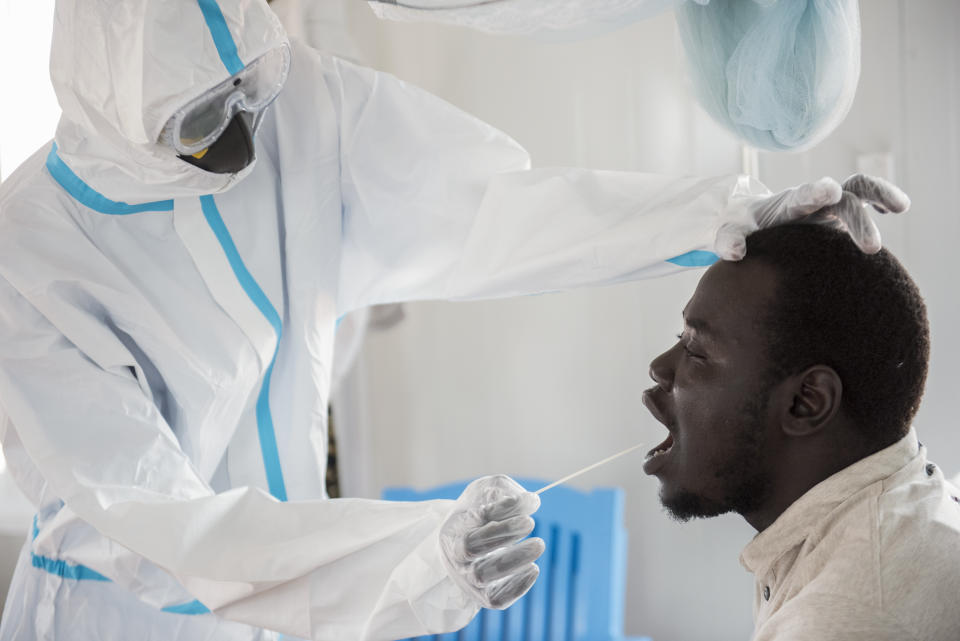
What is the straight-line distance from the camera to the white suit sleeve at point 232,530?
102cm

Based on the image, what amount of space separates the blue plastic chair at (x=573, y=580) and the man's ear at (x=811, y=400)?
1013 millimetres

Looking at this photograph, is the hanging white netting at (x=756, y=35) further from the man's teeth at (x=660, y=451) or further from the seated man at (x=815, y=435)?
the man's teeth at (x=660, y=451)

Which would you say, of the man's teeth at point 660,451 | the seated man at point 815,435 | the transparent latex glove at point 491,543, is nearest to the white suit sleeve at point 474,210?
the seated man at point 815,435

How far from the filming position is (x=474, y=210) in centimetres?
139

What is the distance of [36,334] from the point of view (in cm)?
119

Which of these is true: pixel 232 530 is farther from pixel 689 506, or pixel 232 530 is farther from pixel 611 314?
pixel 611 314

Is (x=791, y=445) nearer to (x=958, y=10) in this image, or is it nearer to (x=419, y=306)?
(x=958, y=10)

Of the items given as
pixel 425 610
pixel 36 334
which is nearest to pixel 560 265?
pixel 425 610

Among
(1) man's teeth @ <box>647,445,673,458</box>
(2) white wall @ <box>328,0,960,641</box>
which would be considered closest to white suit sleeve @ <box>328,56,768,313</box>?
(1) man's teeth @ <box>647,445,673,458</box>

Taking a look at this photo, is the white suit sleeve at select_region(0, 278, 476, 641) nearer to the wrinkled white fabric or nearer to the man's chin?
the wrinkled white fabric

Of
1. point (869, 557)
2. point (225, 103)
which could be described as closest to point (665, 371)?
point (869, 557)

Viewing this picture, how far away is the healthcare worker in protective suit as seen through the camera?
104cm

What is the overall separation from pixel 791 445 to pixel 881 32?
1.08m

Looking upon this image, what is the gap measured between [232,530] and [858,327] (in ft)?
2.47
